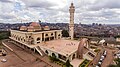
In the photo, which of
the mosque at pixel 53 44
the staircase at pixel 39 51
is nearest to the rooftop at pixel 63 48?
the mosque at pixel 53 44

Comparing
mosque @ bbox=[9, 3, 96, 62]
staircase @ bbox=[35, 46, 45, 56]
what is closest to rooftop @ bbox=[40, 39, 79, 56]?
mosque @ bbox=[9, 3, 96, 62]

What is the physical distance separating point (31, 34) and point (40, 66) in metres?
15.2

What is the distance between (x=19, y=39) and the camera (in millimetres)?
45625

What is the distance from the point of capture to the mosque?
3141 cm

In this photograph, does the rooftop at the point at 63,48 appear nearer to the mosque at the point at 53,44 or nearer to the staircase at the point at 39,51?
the mosque at the point at 53,44

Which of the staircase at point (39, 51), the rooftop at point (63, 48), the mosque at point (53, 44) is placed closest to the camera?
the rooftop at point (63, 48)

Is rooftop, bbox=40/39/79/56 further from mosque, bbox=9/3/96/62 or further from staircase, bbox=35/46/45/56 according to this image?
staircase, bbox=35/46/45/56

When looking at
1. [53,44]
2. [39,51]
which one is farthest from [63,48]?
[39,51]

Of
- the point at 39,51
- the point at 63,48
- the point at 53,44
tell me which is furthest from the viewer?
the point at 53,44

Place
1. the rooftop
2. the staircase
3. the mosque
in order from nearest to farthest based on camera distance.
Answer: the rooftop → the mosque → the staircase

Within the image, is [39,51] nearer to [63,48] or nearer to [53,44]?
[53,44]

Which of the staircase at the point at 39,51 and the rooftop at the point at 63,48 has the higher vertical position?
the rooftop at the point at 63,48

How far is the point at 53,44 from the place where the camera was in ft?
128

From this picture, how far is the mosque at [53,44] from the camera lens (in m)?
31.4
